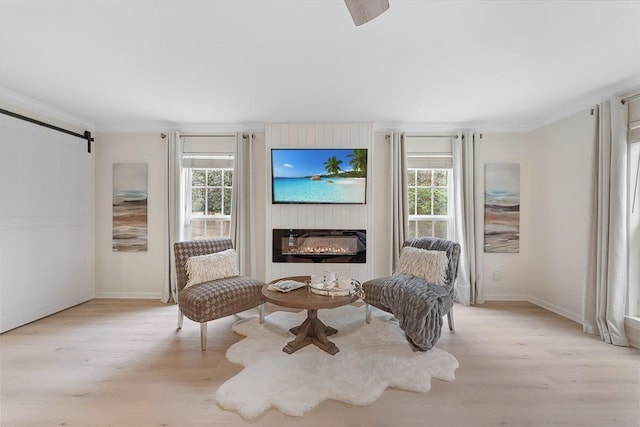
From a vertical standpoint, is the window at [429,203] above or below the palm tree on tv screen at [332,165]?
below

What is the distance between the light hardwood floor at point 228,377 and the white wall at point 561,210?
545 millimetres

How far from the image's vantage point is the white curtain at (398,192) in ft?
13.2

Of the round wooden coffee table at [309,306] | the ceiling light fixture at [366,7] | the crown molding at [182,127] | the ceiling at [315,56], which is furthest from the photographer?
the crown molding at [182,127]

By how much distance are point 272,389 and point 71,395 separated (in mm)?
1416

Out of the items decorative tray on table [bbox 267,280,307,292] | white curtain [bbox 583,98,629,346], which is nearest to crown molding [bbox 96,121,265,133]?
decorative tray on table [bbox 267,280,307,292]

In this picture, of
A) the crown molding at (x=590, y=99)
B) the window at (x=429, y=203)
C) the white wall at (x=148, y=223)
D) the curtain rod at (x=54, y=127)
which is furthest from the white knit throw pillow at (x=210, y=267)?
the crown molding at (x=590, y=99)

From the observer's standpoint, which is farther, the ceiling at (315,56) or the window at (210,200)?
the window at (210,200)

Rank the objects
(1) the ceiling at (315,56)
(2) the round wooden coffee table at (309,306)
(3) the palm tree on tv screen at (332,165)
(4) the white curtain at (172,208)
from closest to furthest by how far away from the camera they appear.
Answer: (1) the ceiling at (315,56) → (2) the round wooden coffee table at (309,306) → (3) the palm tree on tv screen at (332,165) → (4) the white curtain at (172,208)

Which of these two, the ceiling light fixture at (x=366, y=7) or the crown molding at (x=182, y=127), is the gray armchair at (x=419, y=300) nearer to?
the ceiling light fixture at (x=366, y=7)

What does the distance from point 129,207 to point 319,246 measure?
284 cm

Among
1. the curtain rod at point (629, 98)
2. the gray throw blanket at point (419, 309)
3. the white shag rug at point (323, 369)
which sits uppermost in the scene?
the curtain rod at point (629, 98)

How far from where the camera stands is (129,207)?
4246 millimetres

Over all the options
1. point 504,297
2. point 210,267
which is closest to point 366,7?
point 210,267

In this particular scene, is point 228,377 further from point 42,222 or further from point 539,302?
point 539,302
